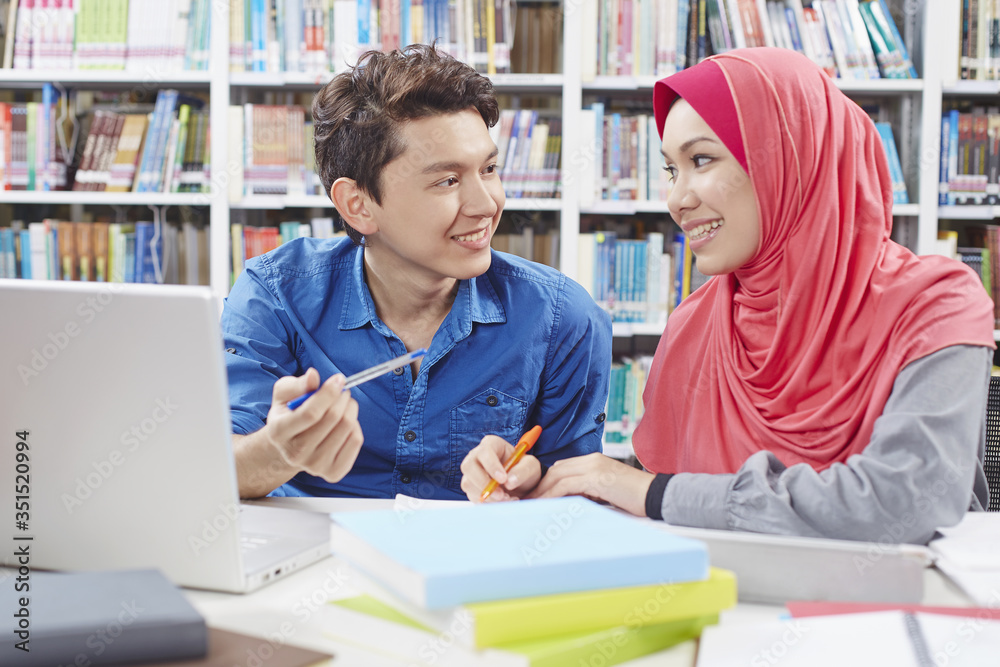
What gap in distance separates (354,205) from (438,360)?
32 centimetres

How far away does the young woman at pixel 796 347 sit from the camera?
35.9 inches

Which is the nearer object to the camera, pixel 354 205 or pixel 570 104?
pixel 354 205

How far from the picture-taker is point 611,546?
25.1 inches

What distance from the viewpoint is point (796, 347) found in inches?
45.9

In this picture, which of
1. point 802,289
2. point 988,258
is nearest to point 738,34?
point 988,258

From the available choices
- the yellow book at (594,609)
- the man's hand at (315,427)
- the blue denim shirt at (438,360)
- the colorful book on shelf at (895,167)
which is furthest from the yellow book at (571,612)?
the colorful book on shelf at (895,167)

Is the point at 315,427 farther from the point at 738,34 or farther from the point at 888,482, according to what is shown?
the point at 738,34

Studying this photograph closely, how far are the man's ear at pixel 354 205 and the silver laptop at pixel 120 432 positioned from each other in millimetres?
769

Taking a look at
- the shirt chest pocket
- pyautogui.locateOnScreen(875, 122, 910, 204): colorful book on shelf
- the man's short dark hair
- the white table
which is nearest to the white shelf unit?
pyautogui.locateOnScreen(875, 122, 910, 204): colorful book on shelf

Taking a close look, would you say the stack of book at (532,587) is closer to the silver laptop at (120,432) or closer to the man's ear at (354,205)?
the silver laptop at (120,432)

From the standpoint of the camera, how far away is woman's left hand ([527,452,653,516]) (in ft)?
3.28

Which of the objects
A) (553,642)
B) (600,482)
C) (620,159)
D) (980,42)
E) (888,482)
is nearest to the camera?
(553,642)

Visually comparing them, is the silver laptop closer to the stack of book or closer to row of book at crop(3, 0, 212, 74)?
the stack of book

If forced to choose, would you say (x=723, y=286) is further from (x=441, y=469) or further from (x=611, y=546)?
(x=611, y=546)
